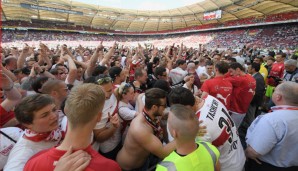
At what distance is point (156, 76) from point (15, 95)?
3.03 m

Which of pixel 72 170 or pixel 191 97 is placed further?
pixel 191 97

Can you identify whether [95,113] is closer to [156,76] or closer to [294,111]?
[294,111]

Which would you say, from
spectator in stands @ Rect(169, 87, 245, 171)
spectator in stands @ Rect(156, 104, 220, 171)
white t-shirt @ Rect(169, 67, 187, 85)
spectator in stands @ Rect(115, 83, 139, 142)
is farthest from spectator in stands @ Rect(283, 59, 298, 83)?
spectator in stands @ Rect(156, 104, 220, 171)

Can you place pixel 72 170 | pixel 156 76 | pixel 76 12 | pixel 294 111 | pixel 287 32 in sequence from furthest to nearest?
pixel 76 12, pixel 287 32, pixel 156 76, pixel 294 111, pixel 72 170

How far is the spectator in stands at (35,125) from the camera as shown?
5.46 feet

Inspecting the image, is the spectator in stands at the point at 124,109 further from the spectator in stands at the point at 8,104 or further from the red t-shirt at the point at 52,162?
the red t-shirt at the point at 52,162

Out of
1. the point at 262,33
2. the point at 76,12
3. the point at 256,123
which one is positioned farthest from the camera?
the point at 76,12

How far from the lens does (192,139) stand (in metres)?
1.65

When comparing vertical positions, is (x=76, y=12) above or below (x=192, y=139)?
above

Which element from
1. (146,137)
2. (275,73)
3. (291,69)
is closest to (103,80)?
(146,137)

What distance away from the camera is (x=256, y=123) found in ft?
7.88

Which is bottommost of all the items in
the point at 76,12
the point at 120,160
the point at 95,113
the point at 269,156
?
the point at 120,160

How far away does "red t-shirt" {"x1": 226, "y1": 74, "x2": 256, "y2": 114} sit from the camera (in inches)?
172

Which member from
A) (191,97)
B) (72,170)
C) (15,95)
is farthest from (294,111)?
(15,95)
